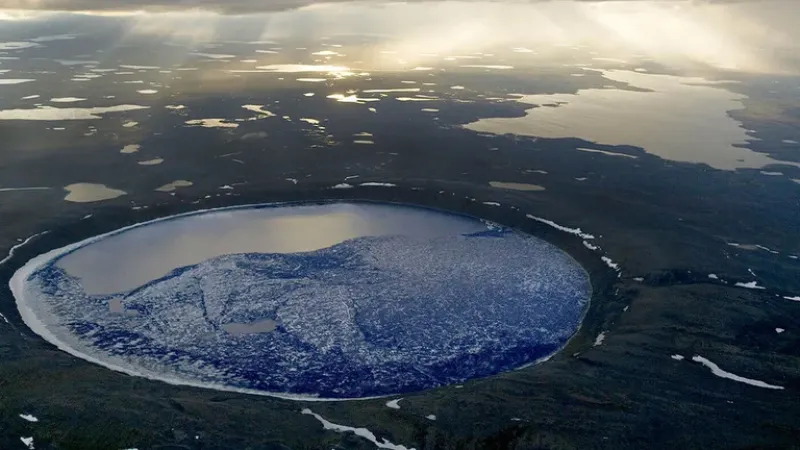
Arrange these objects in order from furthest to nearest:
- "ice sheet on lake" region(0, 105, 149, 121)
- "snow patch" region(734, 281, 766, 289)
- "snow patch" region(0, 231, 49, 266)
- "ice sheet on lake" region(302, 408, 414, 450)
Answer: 1. "ice sheet on lake" region(0, 105, 149, 121)
2. "snow patch" region(0, 231, 49, 266)
3. "snow patch" region(734, 281, 766, 289)
4. "ice sheet on lake" region(302, 408, 414, 450)

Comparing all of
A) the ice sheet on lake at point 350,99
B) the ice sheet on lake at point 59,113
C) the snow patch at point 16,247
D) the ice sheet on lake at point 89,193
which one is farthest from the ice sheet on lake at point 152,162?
the ice sheet on lake at point 350,99

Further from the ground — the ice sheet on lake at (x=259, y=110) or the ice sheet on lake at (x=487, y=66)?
the ice sheet on lake at (x=487, y=66)

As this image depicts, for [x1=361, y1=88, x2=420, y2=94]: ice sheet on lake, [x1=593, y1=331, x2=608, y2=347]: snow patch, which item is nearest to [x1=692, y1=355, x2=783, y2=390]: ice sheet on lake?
[x1=593, y1=331, x2=608, y2=347]: snow patch

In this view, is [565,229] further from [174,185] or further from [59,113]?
[59,113]

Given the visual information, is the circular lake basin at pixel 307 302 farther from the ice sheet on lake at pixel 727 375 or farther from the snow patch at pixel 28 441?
the ice sheet on lake at pixel 727 375

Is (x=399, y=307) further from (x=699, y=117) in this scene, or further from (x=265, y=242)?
(x=699, y=117)

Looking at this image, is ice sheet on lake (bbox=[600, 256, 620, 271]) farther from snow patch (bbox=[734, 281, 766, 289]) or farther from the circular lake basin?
snow patch (bbox=[734, 281, 766, 289])

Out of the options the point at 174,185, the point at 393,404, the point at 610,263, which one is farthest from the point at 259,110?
the point at 393,404

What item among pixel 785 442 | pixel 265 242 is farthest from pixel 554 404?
pixel 265 242
